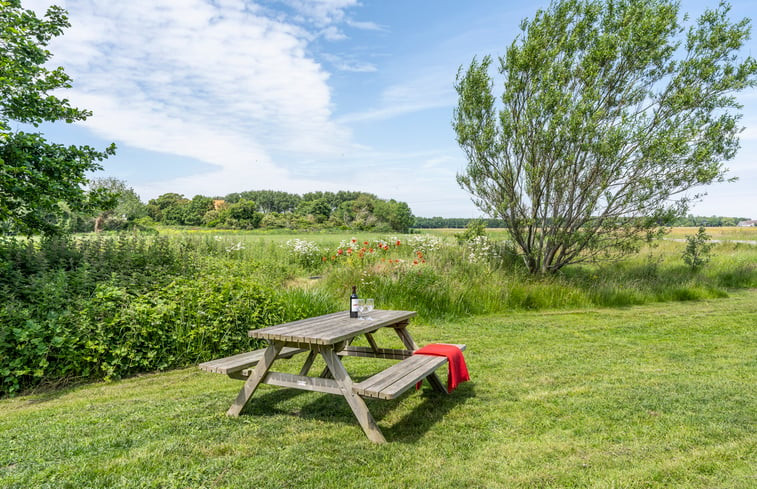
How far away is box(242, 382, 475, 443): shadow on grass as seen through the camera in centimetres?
368

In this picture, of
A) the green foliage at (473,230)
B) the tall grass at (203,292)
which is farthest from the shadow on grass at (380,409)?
the green foliage at (473,230)

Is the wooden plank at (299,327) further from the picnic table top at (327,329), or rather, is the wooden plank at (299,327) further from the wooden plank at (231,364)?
the wooden plank at (231,364)

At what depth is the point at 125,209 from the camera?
115 feet

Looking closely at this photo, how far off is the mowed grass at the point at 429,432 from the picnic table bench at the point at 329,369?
0.22 meters

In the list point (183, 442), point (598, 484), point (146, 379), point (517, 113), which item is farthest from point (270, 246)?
point (598, 484)

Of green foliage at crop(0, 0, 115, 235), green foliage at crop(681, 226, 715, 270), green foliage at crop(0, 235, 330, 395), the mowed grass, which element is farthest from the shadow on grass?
green foliage at crop(681, 226, 715, 270)

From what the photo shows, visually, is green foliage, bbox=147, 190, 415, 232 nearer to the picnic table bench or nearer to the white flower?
the white flower

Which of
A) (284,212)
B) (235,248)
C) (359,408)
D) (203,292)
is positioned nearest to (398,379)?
(359,408)

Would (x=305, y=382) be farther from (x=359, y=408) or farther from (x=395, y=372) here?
(x=395, y=372)

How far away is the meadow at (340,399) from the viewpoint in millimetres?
2883

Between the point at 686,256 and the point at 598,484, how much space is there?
47.9 ft

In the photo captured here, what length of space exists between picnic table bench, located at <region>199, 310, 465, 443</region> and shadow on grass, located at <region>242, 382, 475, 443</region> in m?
0.18

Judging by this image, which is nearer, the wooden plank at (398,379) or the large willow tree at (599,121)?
the wooden plank at (398,379)

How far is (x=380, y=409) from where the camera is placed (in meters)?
4.12
